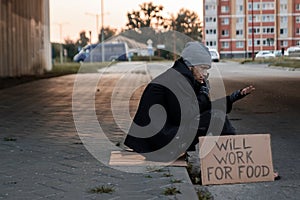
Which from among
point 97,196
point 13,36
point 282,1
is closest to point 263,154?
point 97,196

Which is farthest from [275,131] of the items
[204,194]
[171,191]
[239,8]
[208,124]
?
[239,8]

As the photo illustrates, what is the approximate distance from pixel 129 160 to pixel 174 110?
715 mm

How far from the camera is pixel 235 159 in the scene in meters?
5.97

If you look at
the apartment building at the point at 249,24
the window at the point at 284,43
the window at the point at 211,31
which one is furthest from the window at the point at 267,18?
the window at the point at 284,43

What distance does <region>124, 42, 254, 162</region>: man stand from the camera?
6336 mm

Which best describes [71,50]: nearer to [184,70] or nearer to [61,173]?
[184,70]

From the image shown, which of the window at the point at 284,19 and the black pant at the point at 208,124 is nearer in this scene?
the black pant at the point at 208,124

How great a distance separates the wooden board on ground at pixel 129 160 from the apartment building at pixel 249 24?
23.4 meters

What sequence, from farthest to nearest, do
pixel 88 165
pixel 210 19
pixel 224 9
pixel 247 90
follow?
pixel 210 19 < pixel 224 9 < pixel 88 165 < pixel 247 90

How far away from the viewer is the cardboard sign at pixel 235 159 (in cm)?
588

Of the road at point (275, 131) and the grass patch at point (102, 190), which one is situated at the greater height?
the grass patch at point (102, 190)

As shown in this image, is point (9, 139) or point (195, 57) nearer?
point (195, 57)

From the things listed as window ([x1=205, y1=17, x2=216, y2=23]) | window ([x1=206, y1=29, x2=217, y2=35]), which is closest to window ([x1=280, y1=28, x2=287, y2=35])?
window ([x1=206, y1=29, x2=217, y2=35])

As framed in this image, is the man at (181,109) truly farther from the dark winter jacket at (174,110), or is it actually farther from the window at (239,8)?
the window at (239,8)
